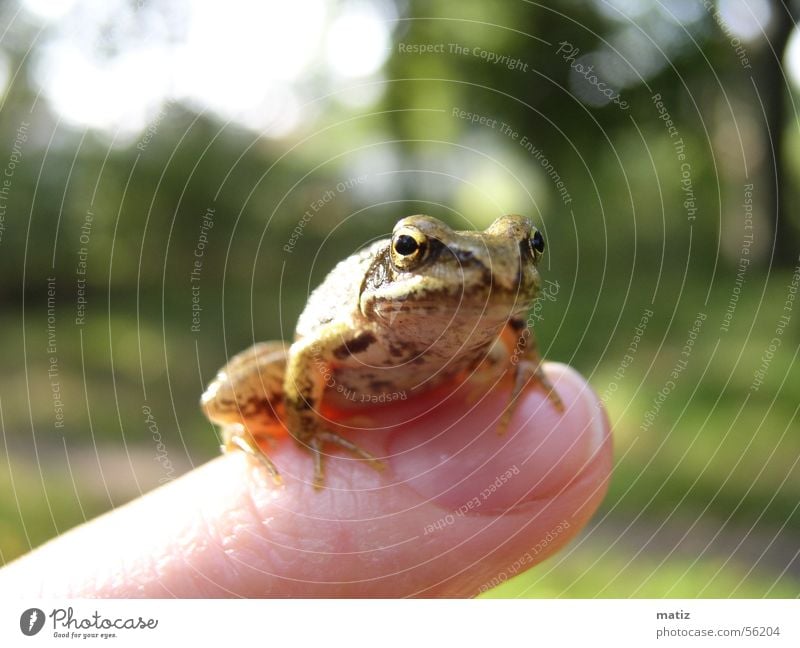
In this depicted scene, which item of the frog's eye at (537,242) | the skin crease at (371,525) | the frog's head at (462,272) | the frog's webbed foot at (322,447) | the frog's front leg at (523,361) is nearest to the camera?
the frog's head at (462,272)

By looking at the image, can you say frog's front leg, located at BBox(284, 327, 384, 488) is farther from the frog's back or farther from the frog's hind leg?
the frog's hind leg

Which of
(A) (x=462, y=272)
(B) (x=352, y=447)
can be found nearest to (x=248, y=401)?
(B) (x=352, y=447)

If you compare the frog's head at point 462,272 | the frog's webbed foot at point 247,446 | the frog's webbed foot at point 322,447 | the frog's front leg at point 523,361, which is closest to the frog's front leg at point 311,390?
the frog's webbed foot at point 322,447

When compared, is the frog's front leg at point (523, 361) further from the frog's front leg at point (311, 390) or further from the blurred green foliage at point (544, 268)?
the blurred green foliage at point (544, 268)

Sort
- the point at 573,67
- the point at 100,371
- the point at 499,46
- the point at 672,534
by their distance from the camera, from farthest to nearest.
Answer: the point at 100,371, the point at 499,46, the point at 573,67, the point at 672,534

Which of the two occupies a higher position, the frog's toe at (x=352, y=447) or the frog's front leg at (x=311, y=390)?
the frog's front leg at (x=311, y=390)

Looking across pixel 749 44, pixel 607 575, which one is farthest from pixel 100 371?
pixel 749 44

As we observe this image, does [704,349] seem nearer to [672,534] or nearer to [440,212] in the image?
[672,534]
